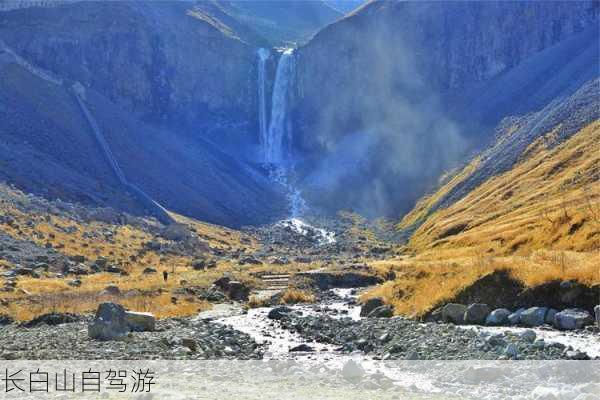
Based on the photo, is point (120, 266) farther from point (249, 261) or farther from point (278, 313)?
point (278, 313)

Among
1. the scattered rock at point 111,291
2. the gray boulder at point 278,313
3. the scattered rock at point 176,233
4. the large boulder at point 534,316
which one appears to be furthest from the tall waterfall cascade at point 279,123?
the large boulder at point 534,316

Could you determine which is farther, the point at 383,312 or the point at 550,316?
the point at 383,312

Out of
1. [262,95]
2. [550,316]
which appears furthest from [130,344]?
[262,95]

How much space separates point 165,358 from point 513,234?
32288mm

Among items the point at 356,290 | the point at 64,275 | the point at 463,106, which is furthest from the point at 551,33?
the point at 64,275

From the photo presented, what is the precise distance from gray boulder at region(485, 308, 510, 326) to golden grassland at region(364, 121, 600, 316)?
165cm

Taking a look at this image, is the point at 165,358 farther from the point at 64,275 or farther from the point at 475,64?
the point at 475,64

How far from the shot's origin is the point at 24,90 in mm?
97938

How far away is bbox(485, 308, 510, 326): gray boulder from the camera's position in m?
21.1

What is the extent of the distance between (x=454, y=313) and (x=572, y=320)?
4.13 metres

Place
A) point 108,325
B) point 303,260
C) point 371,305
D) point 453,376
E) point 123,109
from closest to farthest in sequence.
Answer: point 453,376 < point 108,325 < point 371,305 < point 303,260 < point 123,109

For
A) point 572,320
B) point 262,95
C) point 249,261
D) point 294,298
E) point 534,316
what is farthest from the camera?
point 262,95

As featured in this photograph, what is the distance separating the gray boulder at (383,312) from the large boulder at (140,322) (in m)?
8.87

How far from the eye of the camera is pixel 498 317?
2117 cm
